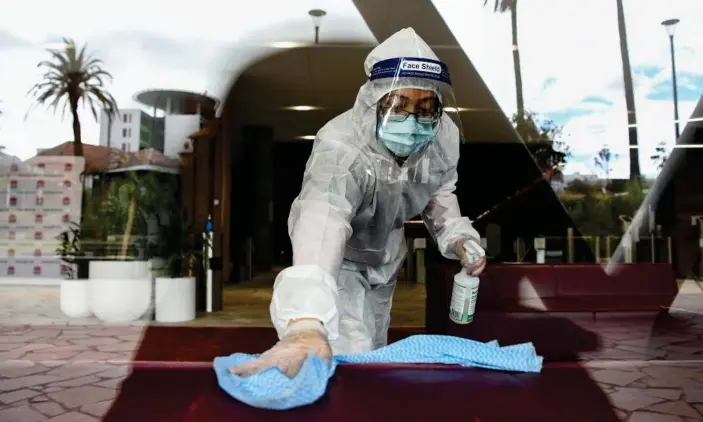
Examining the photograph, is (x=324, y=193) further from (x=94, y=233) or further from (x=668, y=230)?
(x=668, y=230)

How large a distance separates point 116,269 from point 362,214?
139 inches

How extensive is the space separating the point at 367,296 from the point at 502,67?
16.3 ft

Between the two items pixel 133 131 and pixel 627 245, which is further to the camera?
pixel 627 245

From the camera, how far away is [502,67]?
5.80 meters

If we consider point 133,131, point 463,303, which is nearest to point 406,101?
point 463,303

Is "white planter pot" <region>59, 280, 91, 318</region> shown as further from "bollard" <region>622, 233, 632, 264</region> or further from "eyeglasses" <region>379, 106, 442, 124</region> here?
"bollard" <region>622, 233, 632, 264</region>

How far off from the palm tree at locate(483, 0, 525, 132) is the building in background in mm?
3282

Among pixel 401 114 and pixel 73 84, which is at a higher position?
pixel 73 84

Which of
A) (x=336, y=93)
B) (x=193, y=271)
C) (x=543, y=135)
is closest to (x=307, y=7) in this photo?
(x=336, y=93)

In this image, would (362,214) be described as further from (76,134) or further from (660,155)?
(660,155)

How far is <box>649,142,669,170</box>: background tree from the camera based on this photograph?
20.7 feet

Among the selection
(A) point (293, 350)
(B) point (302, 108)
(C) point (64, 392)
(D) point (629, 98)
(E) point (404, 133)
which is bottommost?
(C) point (64, 392)

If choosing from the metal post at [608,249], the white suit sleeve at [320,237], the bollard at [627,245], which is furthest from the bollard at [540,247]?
the white suit sleeve at [320,237]

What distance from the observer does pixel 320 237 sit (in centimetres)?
90
